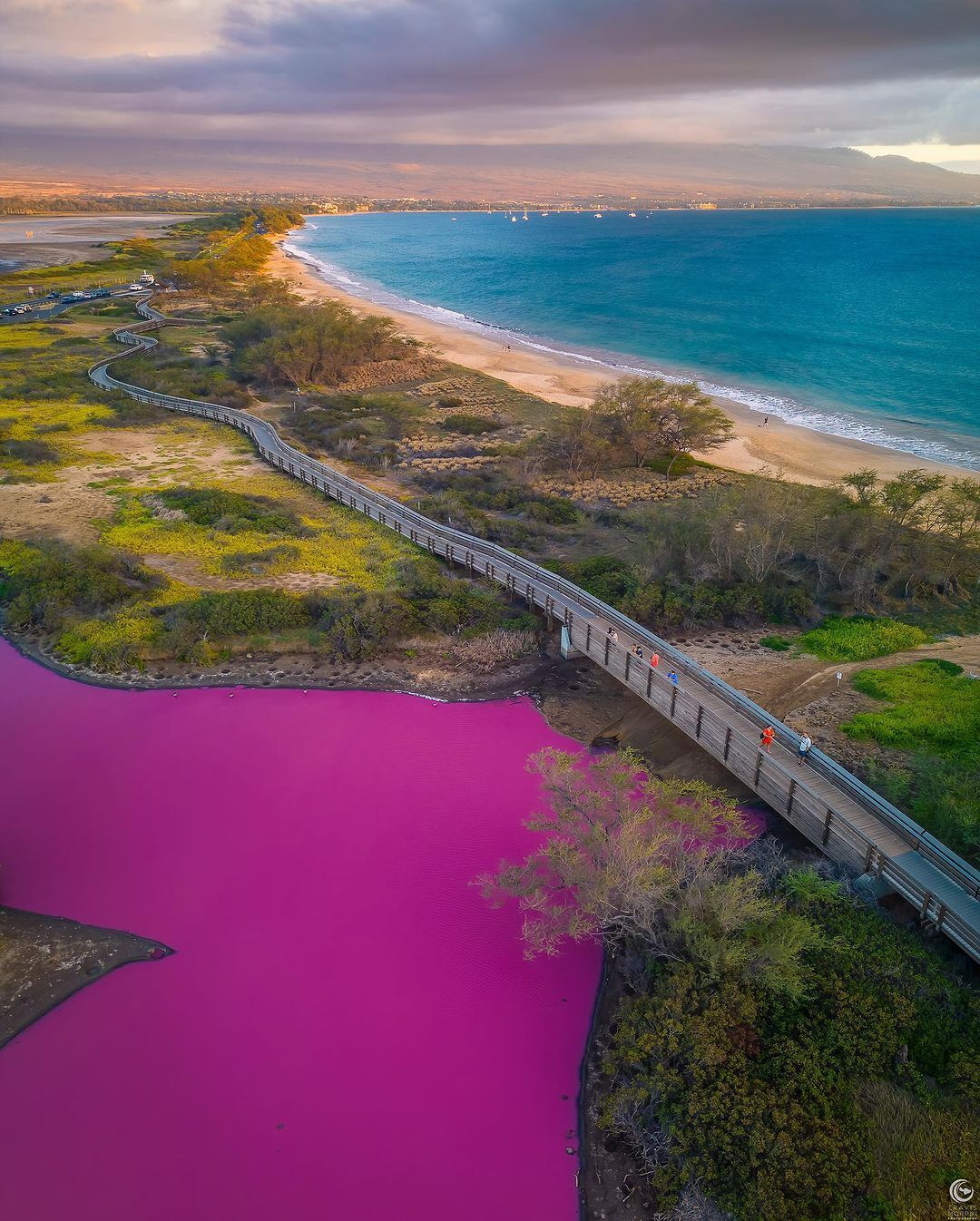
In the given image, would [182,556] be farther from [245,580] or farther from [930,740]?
[930,740]

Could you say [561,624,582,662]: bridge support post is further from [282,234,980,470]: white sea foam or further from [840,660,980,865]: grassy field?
[282,234,980,470]: white sea foam

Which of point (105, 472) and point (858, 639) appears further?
point (105, 472)

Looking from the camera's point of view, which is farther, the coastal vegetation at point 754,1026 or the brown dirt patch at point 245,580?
the brown dirt patch at point 245,580

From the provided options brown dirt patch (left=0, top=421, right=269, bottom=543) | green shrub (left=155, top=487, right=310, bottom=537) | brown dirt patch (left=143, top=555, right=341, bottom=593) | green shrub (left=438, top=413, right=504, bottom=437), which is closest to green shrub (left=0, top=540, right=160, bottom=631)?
brown dirt patch (left=143, top=555, right=341, bottom=593)

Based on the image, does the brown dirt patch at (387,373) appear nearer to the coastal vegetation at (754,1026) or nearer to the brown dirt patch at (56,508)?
the brown dirt patch at (56,508)

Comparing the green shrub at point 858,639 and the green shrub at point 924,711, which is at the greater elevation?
the green shrub at point 858,639

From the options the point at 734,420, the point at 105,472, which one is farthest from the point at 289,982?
the point at 734,420

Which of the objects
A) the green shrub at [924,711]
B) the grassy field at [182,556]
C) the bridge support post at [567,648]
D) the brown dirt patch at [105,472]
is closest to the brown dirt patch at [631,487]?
the grassy field at [182,556]
